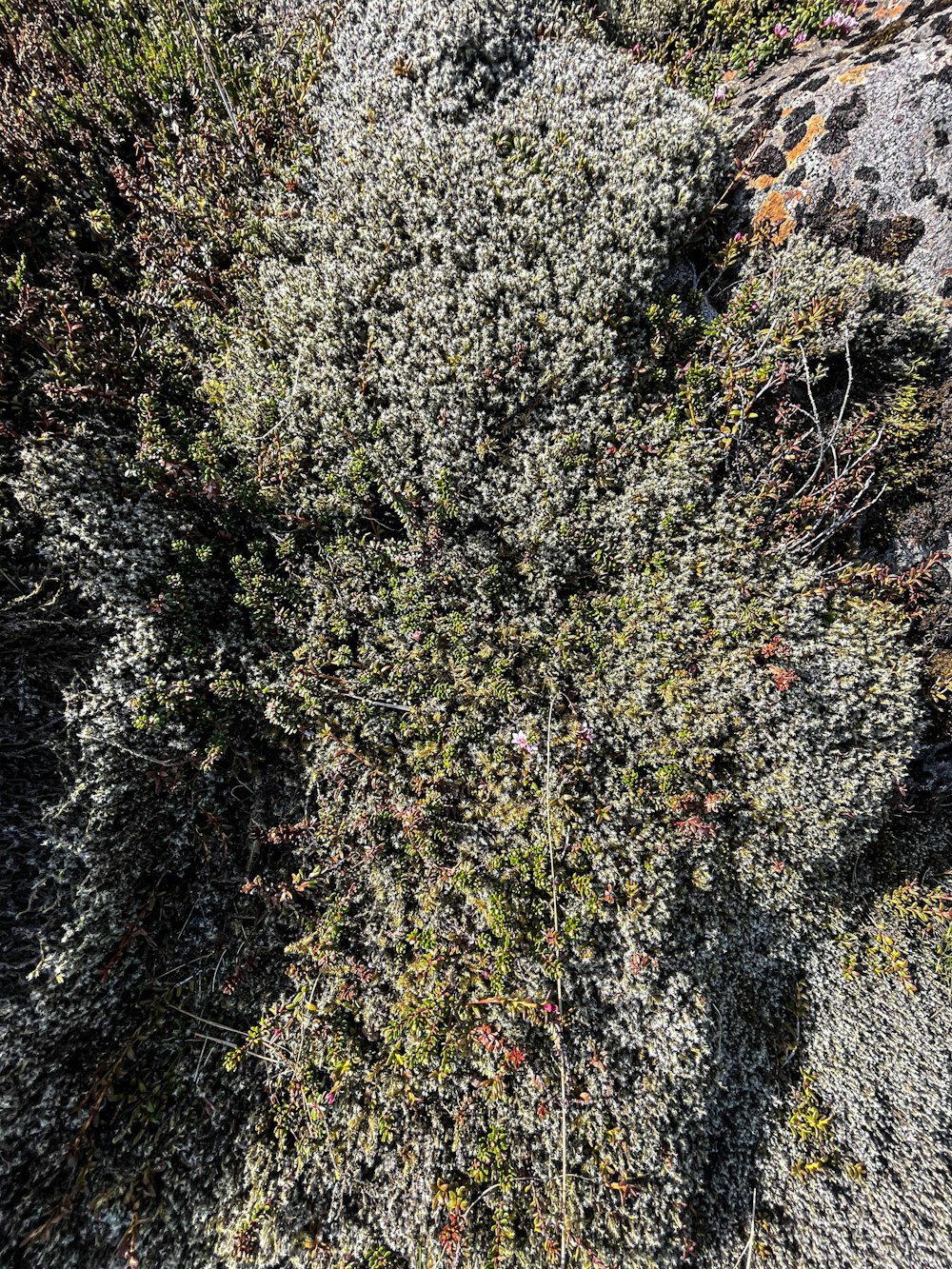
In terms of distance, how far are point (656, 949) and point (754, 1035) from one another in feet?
4.06

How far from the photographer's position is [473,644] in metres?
3.96

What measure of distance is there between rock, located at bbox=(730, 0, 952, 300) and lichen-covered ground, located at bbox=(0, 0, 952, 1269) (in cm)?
3

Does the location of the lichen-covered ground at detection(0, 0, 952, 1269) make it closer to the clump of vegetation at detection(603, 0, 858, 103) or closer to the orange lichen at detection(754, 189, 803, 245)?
the orange lichen at detection(754, 189, 803, 245)

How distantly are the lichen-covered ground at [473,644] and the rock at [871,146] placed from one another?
1.2 inches

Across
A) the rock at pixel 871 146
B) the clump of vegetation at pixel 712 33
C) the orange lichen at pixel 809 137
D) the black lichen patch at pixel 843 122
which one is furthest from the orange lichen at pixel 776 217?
the clump of vegetation at pixel 712 33

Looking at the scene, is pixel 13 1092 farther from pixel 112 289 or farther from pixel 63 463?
pixel 112 289

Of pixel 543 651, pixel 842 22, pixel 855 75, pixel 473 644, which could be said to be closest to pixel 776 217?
pixel 855 75

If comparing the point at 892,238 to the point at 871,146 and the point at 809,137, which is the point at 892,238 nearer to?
the point at 871,146

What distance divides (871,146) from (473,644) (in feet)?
14.7

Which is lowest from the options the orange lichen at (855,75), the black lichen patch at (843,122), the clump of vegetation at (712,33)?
the black lichen patch at (843,122)

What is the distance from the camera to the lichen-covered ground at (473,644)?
3.40 meters

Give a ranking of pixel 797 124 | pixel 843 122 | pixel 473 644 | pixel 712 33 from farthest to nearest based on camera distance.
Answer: pixel 712 33 < pixel 797 124 < pixel 843 122 < pixel 473 644

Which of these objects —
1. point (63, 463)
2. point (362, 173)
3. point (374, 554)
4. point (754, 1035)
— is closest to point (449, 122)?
point (362, 173)

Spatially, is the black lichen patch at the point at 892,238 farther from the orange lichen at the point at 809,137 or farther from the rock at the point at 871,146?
the orange lichen at the point at 809,137
